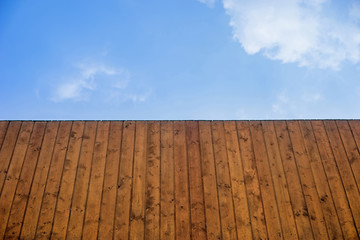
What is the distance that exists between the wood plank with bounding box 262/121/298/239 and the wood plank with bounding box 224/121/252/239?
14.5 inches

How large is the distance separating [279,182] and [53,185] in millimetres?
2530

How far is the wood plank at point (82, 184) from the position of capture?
2719mm

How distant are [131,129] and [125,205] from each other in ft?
3.15

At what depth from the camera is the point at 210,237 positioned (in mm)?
2738

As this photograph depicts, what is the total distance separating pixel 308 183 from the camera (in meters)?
3.12

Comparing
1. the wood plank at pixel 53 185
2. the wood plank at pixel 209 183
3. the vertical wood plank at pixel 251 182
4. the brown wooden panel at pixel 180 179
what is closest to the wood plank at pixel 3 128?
the brown wooden panel at pixel 180 179

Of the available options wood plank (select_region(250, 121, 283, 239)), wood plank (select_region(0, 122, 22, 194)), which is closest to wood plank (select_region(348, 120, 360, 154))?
wood plank (select_region(250, 121, 283, 239))

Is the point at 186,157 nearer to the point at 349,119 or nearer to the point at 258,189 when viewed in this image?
the point at 258,189

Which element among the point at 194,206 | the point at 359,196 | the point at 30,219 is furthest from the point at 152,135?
the point at 359,196

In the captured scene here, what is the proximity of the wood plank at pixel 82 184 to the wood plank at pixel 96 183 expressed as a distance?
0.04m

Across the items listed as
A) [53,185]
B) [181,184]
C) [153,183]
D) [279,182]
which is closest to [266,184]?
[279,182]

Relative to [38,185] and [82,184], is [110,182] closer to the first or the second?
[82,184]

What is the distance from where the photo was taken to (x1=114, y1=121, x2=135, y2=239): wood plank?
2744 mm

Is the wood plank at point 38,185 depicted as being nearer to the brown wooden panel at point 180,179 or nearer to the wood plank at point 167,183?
the brown wooden panel at point 180,179
